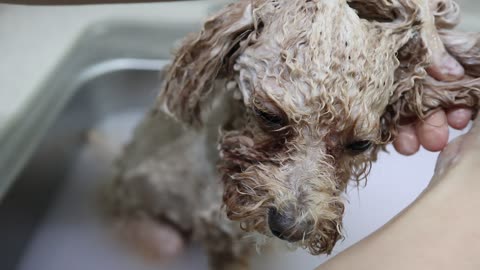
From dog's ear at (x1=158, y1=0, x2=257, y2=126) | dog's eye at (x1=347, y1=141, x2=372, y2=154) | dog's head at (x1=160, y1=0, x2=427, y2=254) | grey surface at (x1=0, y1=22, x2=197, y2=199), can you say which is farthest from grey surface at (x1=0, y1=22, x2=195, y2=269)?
dog's eye at (x1=347, y1=141, x2=372, y2=154)

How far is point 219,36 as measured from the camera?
909 mm

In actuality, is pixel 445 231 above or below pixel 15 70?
above

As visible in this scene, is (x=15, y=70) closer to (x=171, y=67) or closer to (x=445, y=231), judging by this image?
(x=171, y=67)

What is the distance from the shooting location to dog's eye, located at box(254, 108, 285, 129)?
84 cm

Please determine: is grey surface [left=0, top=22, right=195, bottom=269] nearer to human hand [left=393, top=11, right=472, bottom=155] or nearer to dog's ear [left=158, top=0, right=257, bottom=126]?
dog's ear [left=158, top=0, right=257, bottom=126]

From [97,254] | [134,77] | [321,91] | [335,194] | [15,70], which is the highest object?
[321,91]

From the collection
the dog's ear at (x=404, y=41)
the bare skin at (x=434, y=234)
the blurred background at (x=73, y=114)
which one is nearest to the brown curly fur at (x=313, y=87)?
the dog's ear at (x=404, y=41)

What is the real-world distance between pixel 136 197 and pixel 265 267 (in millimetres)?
505

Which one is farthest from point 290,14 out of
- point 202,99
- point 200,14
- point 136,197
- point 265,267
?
point 136,197

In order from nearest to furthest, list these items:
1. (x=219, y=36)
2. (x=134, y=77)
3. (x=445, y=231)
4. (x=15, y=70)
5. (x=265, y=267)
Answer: (x=445, y=231)
(x=219, y=36)
(x=265, y=267)
(x=15, y=70)
(x=134, y=77)

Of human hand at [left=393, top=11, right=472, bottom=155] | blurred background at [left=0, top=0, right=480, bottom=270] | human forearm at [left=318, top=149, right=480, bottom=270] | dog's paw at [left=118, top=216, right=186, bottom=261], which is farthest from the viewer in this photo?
dog's paw at [left=118, top=216, right=186, bottom=261]

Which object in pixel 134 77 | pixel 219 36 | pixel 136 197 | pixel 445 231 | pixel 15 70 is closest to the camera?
pixel 445 231

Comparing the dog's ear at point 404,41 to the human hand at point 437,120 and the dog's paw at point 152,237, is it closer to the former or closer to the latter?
the human hand at point 437,120

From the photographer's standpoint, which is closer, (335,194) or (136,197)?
(335,194)
